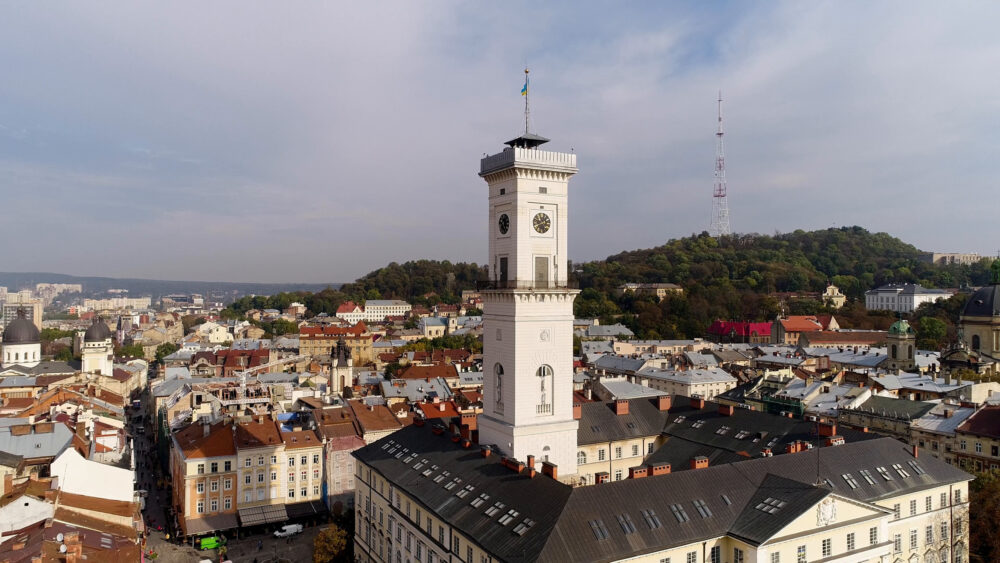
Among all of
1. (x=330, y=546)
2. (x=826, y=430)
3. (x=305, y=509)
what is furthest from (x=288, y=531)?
(x=826, y=430)

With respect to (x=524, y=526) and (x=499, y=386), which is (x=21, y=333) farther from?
(x=524, y=526)

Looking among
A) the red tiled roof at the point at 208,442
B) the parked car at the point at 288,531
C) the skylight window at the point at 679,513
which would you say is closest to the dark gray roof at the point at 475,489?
the skylight window at the point at 679,513

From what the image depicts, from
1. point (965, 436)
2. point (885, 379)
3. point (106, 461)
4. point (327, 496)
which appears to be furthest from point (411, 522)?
point (885, 379)

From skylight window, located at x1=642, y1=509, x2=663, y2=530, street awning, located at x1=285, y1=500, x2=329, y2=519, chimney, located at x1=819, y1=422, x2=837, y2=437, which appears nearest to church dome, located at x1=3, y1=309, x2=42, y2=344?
street awning, located at x1=285, y1=500, x2=329, y2=519

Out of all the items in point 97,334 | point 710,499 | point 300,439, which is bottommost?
point 300,439

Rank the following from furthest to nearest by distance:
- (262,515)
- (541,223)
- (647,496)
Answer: (262,515)
(541,223)
(647,496)

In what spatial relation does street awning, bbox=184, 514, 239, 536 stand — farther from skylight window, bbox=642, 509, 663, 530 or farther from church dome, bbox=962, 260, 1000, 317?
church dome, bbox=962, 260, 1000, 317
